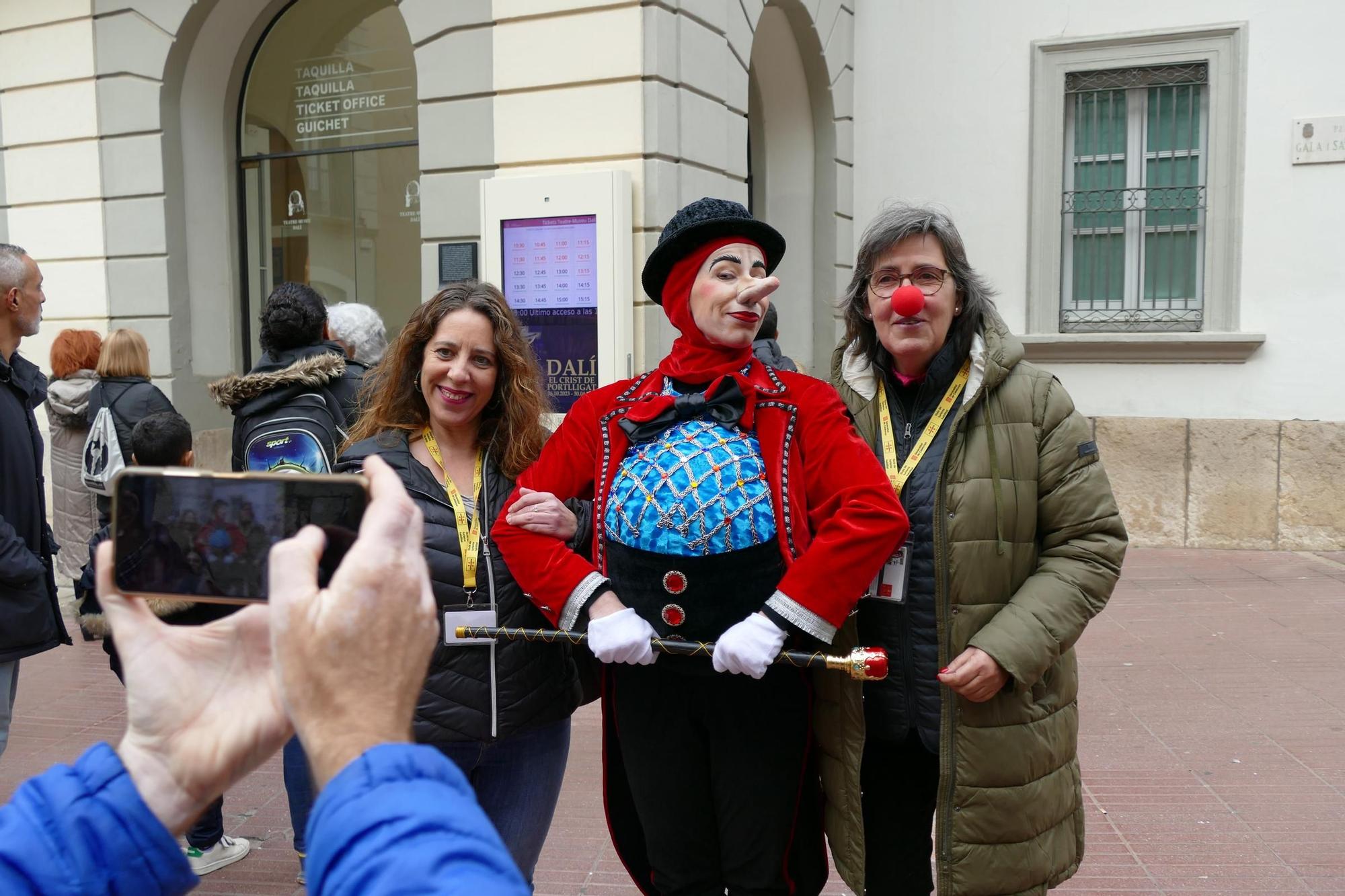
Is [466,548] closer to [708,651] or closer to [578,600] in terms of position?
[578,600]

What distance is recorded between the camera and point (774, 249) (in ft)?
8.76

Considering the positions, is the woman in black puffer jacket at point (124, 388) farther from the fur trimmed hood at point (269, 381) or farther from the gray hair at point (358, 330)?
the fur trimmed hood at point (269, 381)

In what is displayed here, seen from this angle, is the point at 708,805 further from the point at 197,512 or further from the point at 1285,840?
the point at 1285,840

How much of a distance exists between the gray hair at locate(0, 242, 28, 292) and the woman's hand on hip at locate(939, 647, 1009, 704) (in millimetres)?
3114

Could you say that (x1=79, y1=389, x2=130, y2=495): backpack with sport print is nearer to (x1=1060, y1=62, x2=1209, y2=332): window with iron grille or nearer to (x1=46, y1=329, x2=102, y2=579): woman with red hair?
(x1=46, y1=329, x2=102, y2=579): woman with red hair

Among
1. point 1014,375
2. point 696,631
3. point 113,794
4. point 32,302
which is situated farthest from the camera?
point 32,302

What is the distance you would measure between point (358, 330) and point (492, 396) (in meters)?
2.43

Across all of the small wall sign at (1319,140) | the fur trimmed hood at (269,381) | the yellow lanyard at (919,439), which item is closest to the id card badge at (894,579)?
the yellow lanyard at (919,439)

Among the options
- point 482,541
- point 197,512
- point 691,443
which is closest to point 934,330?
point 691,443

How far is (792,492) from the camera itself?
243 cm

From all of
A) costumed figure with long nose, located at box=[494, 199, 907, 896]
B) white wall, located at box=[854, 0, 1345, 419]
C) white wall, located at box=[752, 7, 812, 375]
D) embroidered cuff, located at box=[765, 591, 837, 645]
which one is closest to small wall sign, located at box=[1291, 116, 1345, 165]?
white wall, located at box=[854, 0, 1345, 419]

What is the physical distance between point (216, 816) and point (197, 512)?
3150mm

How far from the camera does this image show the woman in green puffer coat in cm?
247

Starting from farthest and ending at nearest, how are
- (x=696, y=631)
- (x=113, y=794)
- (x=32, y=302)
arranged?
(x=32, y=302)
(x=696, y=631)
(x=113, y=794)
